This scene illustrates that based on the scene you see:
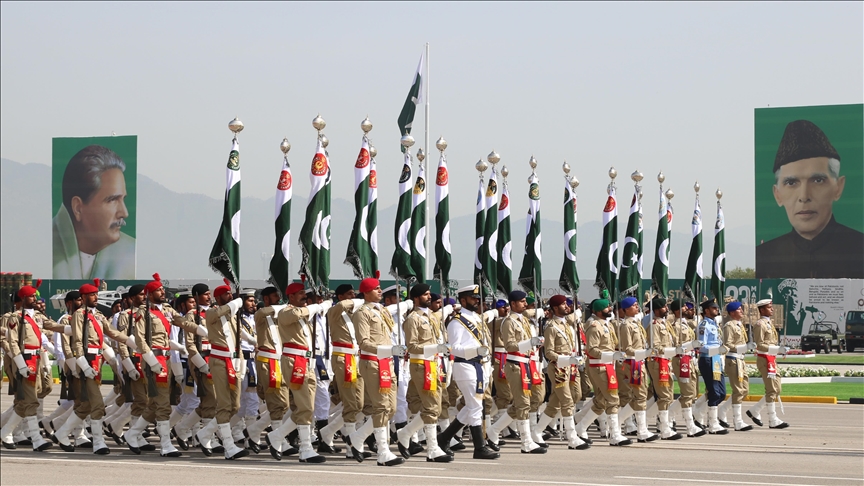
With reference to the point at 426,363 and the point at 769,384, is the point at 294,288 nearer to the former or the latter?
the point at 426,363

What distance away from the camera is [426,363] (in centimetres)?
1284

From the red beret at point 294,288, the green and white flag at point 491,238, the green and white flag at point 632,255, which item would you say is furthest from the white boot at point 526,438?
the green and white flag at point 632,255

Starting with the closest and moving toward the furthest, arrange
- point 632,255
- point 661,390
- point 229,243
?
point 229,243, point 661,390, point 632,255

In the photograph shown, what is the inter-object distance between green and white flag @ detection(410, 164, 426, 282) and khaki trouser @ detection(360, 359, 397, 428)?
289cm

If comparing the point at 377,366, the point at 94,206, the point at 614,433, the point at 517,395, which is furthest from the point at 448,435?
the point at 94,206

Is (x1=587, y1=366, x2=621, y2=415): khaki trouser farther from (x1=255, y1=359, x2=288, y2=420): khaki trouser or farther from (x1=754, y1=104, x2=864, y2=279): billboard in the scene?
(x1=754, y1=104, x2=864, y2=279): billboard

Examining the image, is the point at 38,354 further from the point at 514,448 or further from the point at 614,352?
the point at 614,352

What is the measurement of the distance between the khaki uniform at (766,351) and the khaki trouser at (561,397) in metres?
4.56

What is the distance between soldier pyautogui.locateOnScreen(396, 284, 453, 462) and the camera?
12709 mm

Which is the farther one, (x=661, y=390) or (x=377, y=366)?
(x=661, y=390)

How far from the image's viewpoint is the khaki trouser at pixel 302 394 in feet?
41.4

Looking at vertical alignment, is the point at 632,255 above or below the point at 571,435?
above

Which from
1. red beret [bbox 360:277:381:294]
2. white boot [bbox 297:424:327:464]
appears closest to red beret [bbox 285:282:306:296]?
red beret [bbox 360:277:381:294]

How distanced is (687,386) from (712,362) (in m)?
0.77
